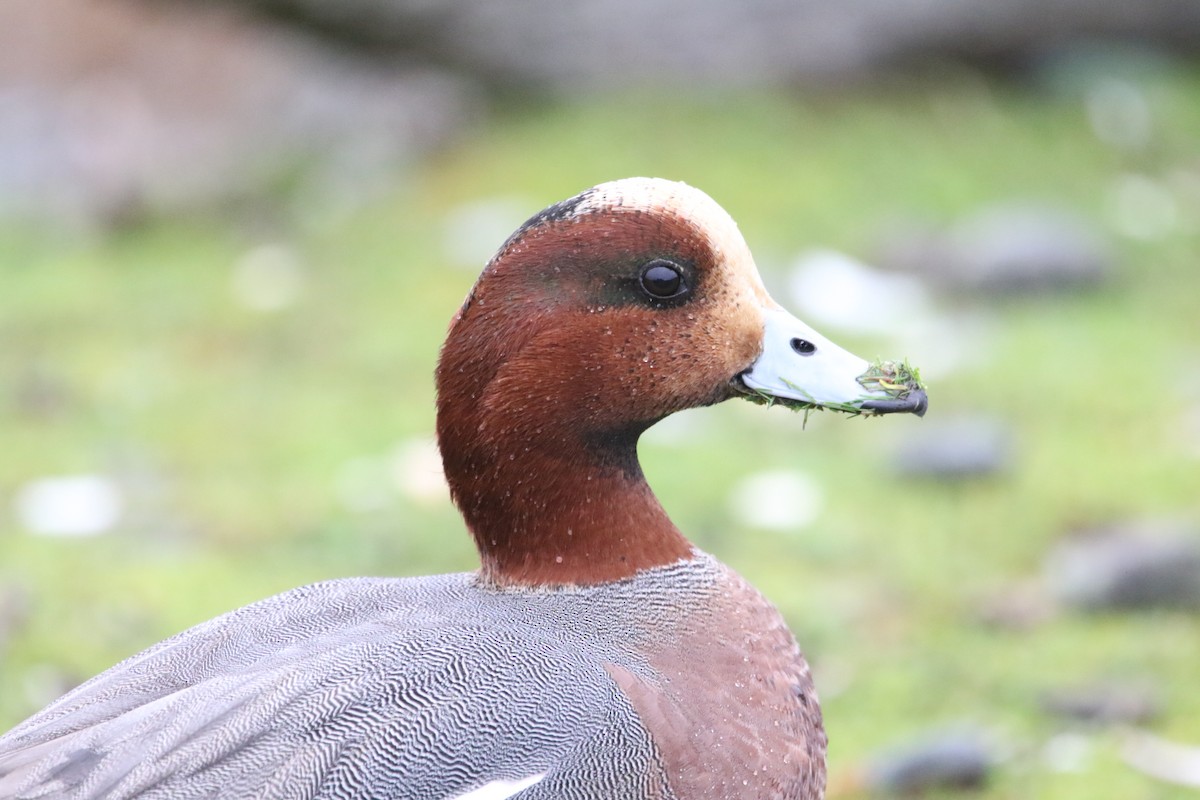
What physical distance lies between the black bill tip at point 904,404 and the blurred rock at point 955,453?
2138mm

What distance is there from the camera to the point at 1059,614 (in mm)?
3764

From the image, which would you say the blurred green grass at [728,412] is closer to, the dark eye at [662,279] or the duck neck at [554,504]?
the duck neck at [554,504]

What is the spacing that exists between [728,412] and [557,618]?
2.63 meters

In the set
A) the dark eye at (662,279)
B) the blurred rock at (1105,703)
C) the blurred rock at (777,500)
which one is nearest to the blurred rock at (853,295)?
the blurred rock at (777,500)

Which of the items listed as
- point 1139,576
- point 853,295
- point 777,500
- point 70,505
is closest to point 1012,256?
point 853,295

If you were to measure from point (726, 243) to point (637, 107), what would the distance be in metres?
4.16

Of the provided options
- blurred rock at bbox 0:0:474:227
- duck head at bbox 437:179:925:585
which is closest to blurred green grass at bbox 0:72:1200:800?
blurred rock at bbox 0:0:474:227

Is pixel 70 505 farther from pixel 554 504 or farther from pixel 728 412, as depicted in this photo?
pixel 554 504

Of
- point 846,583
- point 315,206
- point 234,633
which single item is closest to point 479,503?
point 234,633

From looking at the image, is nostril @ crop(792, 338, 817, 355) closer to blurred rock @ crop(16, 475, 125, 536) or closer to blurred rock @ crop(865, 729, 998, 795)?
blurred rock @ crop(865, 729, 998, 795)

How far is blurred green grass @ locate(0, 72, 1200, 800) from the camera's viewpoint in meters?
3.63

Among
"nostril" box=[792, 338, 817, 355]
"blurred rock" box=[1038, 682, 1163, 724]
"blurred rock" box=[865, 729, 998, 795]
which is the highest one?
"nostril" box=[792, 338, 817, 355]

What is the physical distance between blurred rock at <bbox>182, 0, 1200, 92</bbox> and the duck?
406 centimetres

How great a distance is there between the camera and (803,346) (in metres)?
2.38
